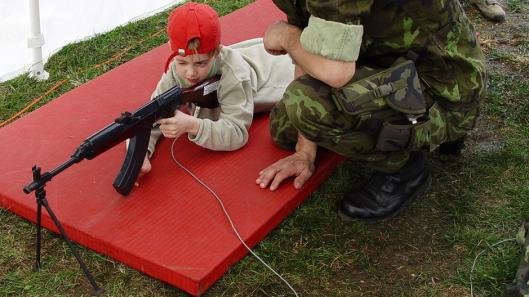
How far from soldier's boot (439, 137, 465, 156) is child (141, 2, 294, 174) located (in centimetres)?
87

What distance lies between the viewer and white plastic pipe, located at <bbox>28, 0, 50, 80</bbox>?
13.0 ft

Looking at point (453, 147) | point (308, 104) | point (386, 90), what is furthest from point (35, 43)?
point (453, 147)

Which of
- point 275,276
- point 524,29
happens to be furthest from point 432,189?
point 524,29

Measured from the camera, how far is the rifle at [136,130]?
262 centimetres

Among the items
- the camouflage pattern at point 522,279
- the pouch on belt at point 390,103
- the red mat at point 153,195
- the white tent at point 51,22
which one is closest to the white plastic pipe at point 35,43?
the white tent at point 51,22

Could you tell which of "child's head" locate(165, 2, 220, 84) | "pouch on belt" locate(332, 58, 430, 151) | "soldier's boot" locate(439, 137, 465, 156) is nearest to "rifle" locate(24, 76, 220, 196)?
"child's head" locate(165, 2, 220, 84)

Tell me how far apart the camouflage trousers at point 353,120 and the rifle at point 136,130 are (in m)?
0.44

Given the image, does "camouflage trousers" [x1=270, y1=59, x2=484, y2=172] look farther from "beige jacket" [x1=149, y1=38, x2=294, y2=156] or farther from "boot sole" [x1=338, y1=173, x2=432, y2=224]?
"beige jacket" [x1=149, y1=38, x2=294, y2=156]

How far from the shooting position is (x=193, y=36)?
9.64 ft

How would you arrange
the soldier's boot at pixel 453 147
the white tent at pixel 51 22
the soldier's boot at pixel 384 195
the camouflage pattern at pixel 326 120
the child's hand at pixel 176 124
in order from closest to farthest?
the camouflage pattern at pixel 326 120 → the child's hand at pixel 176 124 → the soldier's boot at pixel 384 195 → the soldier's boot at pixel 453 147 → the white tent at pixel 51 22

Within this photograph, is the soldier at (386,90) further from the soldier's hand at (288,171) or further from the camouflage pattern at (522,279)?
the camouflage pattern at (522,279)

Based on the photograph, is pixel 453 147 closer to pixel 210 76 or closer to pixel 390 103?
pixel 390 103

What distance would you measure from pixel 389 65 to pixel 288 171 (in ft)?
2.16

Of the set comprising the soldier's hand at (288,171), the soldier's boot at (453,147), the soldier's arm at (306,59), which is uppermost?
the soldier's arm at (306,59)
